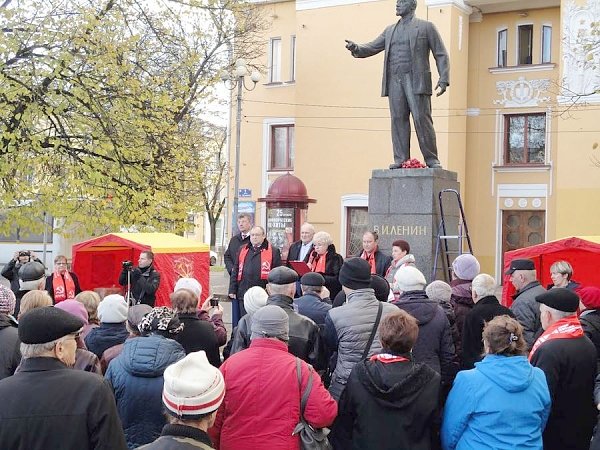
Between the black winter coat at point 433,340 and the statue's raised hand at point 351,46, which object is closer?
the black winter coat at point 433,340

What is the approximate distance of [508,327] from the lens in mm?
4562

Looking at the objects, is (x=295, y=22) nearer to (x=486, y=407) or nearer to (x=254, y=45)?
(x=254, y=45)

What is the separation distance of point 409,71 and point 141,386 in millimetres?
8062

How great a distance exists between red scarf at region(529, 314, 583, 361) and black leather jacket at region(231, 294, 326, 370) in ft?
4.54

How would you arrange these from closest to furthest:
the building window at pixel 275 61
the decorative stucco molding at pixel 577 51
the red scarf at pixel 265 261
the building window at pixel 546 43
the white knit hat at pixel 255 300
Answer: the white knit hat at pixel 255 300, the red scarf at pixel 265 261, the decorative stucco molding at pixel 577 51, the building window at pixel 546 43, the building window at pixel 275 61

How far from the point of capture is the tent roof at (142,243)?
12.5 metres

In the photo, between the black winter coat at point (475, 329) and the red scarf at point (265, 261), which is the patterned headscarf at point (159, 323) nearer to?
the black winter coat at point (475, 329)

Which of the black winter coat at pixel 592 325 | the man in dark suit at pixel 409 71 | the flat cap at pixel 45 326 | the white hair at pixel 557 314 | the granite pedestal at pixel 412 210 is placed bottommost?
the black winter coat at pixel 592 325

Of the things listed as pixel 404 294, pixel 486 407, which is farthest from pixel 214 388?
pixel 404 294

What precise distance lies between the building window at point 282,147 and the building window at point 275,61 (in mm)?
1810

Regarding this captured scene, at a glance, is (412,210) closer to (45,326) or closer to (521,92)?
(45,326)

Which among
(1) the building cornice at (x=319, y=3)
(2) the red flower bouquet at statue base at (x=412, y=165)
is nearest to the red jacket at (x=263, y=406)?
(2) the red flower bouquet at statue base at (x=412, y=165)

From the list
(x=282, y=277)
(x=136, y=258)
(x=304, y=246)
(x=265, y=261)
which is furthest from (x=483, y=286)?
(x=136, y=258)

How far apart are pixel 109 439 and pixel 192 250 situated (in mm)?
10304
